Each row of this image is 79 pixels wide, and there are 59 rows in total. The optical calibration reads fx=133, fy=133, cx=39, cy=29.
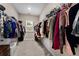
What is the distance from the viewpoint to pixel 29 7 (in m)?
1.76

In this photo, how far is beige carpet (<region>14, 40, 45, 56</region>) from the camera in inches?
67.6

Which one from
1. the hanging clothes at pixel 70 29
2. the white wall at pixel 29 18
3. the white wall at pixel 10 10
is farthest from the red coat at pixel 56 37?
the white wall at pixel 10 10

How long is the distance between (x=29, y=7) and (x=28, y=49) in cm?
55

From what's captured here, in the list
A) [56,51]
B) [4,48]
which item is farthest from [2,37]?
[56,51]

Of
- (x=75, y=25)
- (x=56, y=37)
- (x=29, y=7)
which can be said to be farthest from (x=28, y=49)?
(x=75, y=25)

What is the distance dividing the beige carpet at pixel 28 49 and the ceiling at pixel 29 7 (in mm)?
396

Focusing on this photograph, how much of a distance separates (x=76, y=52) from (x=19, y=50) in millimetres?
725

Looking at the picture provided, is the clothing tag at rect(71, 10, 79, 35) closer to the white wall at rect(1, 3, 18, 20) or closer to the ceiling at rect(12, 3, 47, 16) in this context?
the ceiling at rect(12, 3, 47, 16)

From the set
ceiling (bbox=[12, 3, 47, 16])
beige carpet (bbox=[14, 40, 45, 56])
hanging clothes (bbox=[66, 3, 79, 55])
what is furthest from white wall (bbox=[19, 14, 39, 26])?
hanging clothes (bbox=[66, 3, 79, 55])

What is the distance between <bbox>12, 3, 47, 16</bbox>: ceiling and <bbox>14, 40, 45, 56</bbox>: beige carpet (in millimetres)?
396

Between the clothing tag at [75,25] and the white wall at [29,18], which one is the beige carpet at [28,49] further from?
the clothing tag at [75,25]

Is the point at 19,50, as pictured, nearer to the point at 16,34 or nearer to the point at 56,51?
the point at 16,34

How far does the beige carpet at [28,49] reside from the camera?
172 cm

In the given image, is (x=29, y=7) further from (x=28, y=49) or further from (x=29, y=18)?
(x=28, y=49)
